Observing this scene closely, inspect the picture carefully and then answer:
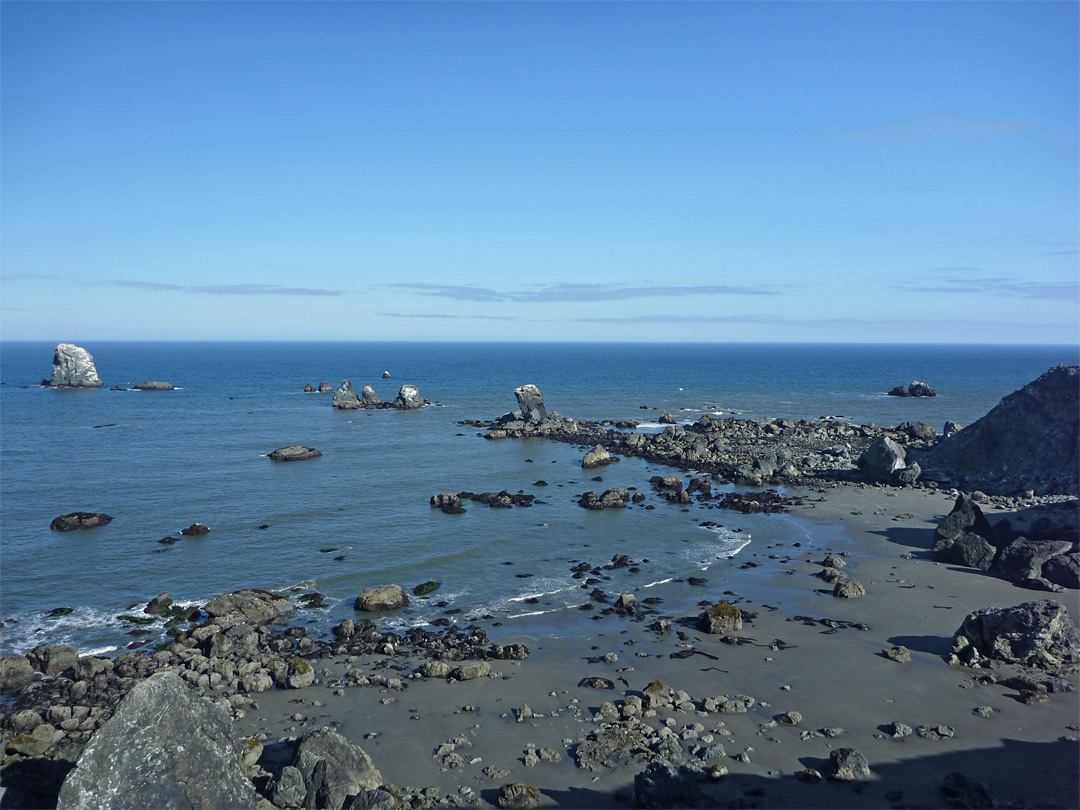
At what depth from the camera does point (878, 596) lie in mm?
30781

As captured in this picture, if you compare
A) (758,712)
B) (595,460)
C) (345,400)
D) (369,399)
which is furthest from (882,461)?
(345,400)

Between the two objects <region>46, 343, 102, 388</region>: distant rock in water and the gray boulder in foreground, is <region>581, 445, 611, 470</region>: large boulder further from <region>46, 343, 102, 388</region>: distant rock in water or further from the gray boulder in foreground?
<region>46, 343, 102, 388</region>: distant rock in water

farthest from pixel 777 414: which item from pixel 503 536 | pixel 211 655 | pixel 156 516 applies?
pixel 211 655

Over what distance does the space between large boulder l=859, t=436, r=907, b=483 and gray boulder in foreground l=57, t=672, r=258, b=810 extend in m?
50.7

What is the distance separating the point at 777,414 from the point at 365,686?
8528 centimetres

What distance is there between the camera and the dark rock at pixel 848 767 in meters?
17.1

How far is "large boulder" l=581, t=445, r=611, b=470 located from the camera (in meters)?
62.6

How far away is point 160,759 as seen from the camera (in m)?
13.6

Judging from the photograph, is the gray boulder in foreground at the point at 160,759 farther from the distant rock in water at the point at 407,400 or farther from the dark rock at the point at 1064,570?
the distant rock in water at the point at 407,400

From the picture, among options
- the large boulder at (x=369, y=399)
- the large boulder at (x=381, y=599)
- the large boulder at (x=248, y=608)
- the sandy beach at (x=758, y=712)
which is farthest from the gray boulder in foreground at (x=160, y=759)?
the large boulder at (x=369, y=399)

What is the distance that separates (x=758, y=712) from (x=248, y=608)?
20907 millimetres

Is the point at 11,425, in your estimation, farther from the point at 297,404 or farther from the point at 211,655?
the point at 211,655

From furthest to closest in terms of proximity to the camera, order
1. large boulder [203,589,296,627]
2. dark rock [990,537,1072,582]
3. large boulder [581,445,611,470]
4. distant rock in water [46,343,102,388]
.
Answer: distant rock in water [46,343,102,388] < large boulder [581,445,611,470] < dark rock [990,537,1072,582] < large boulder [203,589,296,627]

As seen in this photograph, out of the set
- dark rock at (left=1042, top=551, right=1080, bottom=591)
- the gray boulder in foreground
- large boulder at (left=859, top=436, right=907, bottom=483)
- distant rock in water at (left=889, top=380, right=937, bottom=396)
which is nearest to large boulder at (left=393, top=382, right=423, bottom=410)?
large boulder at (left=859, top=436, right=907, bottom=483)
